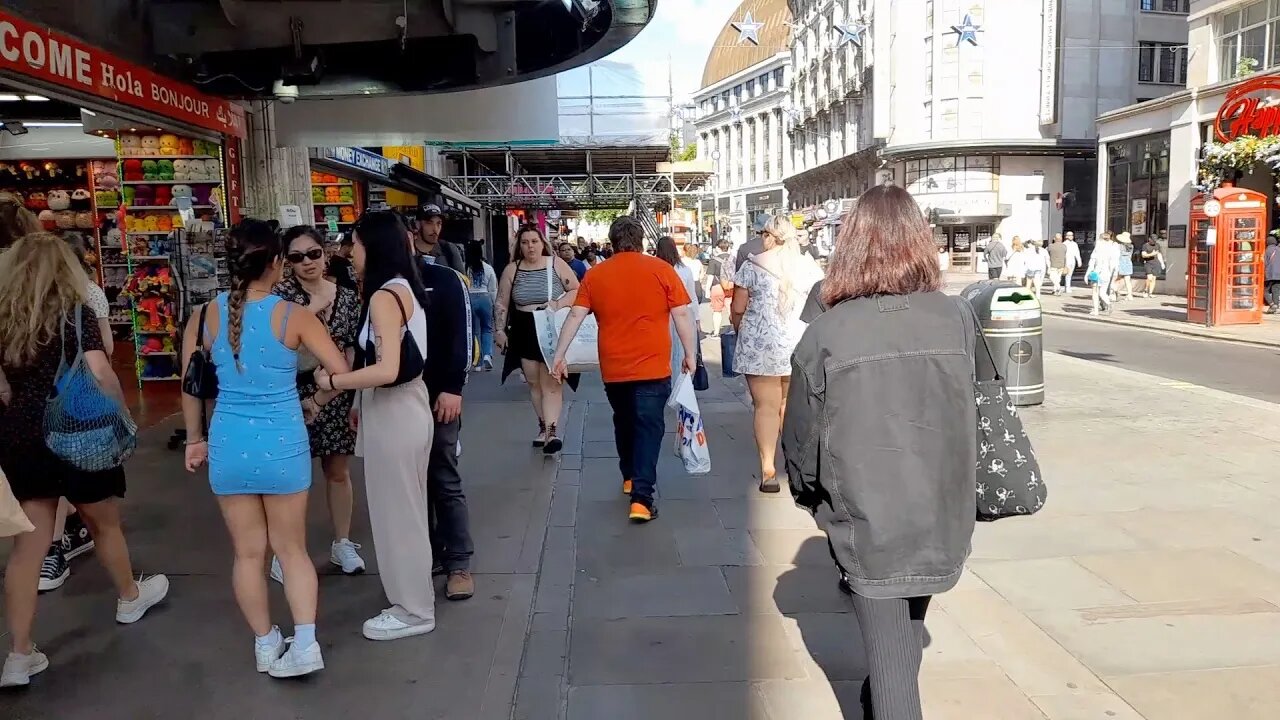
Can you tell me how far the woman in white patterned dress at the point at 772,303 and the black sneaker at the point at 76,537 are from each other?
3950mm

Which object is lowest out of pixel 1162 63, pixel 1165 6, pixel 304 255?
pixel 304 255

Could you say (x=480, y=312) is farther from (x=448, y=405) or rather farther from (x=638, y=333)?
(x=448, y=405)

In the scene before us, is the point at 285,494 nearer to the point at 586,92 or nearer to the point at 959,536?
the point at 959,536

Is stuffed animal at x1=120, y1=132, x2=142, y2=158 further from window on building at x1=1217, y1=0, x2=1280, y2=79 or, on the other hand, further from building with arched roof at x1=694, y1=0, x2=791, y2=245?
building with arched roof at x1=694, y1=0, x2=791, y2=245

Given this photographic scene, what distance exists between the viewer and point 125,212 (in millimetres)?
10016

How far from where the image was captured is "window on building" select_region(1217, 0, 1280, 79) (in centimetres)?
2297

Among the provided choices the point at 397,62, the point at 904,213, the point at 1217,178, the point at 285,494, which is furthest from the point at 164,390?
the point at 1217,178

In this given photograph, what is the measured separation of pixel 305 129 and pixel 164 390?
3210mm

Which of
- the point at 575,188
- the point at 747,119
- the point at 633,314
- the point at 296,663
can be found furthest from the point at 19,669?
the point at 747,119

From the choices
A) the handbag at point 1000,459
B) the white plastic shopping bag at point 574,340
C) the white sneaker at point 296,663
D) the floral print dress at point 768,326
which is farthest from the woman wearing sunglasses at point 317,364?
the handbag at point 1000,459

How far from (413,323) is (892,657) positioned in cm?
226

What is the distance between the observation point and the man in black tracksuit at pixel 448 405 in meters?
4.27

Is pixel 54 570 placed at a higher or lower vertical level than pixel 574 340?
lower

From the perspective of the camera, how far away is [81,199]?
13938 millimetres
